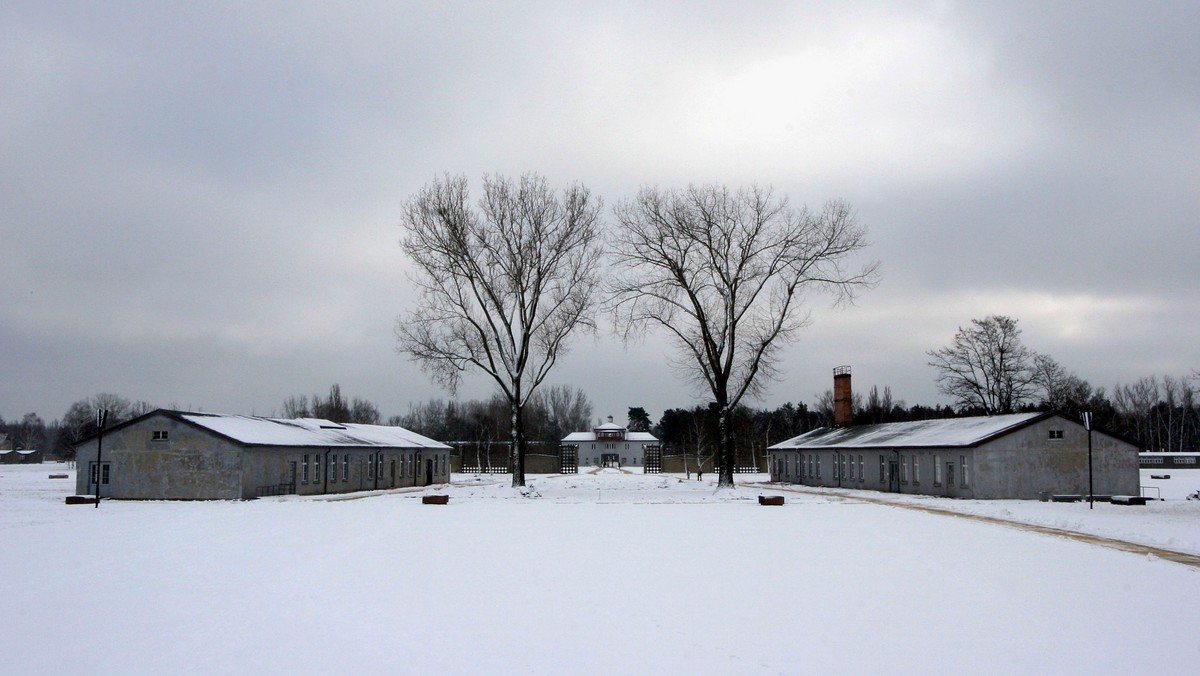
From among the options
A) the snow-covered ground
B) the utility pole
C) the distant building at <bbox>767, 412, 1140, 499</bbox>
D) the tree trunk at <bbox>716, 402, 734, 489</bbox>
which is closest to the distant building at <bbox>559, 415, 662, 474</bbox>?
the tree trunk at <bbox>716, 402, 734, 489</bbox>

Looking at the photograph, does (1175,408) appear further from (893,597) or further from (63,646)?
(63,646)

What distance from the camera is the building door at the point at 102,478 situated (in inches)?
1581

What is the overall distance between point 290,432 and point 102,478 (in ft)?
28.6

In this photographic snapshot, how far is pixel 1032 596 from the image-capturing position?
1479 centimetres

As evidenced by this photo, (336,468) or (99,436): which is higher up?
(99,436)

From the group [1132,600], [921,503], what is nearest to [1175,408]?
[921,503]

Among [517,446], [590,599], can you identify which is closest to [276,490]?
[517,446]

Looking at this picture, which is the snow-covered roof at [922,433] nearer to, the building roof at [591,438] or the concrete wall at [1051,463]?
the concrete wall at [1051,463]

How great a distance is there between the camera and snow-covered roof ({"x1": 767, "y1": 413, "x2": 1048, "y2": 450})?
40.3 m

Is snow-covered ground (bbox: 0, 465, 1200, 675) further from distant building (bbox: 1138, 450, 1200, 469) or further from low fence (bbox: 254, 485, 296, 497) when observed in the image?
distant building (bbox: 1138, 450, 1200, 469)

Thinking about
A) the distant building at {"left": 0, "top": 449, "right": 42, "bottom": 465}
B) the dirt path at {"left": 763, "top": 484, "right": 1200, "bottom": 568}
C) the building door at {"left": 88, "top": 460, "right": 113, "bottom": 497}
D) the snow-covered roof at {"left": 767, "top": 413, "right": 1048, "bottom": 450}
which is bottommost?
the distant building at {"left": 0, "top": 449, "right": 42, "bottom": 465}

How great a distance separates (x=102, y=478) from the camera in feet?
132

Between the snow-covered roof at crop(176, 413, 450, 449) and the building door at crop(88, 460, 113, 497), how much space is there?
444 cm

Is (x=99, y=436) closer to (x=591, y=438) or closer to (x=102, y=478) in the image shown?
(x=102, y=478)
